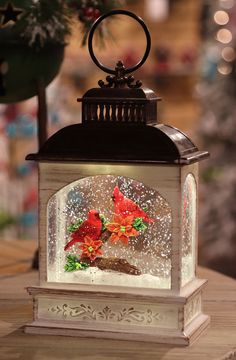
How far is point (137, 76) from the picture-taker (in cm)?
671

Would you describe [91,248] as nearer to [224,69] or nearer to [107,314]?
[107,314]

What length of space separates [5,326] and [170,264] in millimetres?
341

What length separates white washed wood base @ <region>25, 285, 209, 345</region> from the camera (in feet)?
5.34

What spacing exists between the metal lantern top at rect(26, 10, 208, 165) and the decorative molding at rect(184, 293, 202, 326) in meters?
0.26

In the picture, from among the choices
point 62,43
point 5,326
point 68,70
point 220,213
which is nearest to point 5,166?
point 220,213

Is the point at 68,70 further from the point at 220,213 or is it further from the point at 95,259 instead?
the point at 95,259

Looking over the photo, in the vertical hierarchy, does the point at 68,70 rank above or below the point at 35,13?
below

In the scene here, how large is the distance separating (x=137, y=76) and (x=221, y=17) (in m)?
1.47

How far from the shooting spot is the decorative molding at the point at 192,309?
1663 mm

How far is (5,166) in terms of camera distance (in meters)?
5.12

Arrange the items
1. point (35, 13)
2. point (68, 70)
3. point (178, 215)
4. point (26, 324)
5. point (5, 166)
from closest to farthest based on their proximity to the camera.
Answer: point (178, 215) → point (26, 324) → point (35, 13) → point (5, 166) → point (68, 70)

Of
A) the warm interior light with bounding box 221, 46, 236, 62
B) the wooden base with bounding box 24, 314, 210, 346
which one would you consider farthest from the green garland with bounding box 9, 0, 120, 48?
the warm interior light with bounding box 221, 46, 236, 62

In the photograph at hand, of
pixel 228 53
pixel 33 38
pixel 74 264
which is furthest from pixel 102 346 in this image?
pixel 228 53

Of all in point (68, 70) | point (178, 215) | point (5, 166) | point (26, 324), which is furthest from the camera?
point (68, 70)
